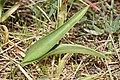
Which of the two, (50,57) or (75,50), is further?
(50,57)

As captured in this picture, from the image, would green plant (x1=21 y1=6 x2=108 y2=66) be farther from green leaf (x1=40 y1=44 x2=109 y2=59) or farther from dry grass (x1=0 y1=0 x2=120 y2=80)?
dry grass (x1=0 y1=0 x2=120 y2=80)

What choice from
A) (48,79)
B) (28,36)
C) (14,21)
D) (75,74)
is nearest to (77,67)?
(75,74)

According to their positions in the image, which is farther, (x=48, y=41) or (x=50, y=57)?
(x=50, y=57)

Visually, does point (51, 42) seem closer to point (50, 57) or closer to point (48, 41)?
point (48, 41)

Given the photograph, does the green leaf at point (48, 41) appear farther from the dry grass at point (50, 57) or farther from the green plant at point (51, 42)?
the dry grass at point (50, 57)

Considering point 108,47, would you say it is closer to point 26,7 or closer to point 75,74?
point 75,74

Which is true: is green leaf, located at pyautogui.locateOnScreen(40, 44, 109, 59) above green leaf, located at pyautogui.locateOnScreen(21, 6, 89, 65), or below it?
below

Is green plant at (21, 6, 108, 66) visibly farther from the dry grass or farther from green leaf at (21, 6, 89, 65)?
the dry grass

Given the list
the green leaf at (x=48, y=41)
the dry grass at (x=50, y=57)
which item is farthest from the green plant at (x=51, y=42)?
the dry grass at (x=50, y=57)

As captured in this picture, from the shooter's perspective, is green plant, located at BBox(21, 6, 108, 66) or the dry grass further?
the dry grass

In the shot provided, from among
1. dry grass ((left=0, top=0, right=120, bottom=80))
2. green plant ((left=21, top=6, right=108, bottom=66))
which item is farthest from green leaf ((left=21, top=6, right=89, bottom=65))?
dry grass ((left=0, top=0, right=120, bottom=80))

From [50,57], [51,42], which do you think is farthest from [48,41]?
[50,57]

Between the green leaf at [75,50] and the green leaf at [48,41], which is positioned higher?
the green leaf at [48,41]
